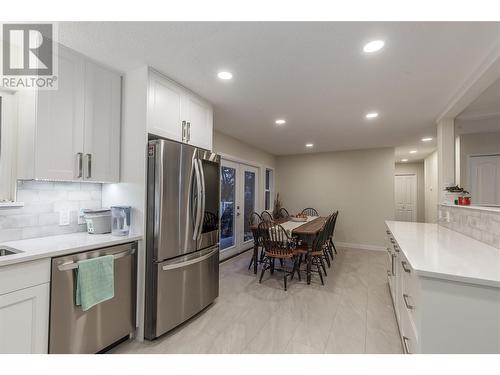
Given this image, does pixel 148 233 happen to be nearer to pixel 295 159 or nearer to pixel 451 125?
pixel 451 125

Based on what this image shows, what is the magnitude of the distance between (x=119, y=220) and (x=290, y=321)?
6.30ft

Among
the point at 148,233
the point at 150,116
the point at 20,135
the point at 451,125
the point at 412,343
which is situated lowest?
the point at 412,343

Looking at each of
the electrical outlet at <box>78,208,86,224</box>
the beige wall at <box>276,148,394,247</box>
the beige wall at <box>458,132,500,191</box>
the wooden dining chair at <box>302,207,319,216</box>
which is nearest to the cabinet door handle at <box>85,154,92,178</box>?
the electrical outlet at <box>78,208,86,224</box>

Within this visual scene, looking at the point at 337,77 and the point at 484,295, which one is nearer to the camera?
the point at 484,295

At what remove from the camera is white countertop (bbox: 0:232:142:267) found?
4.36 feet

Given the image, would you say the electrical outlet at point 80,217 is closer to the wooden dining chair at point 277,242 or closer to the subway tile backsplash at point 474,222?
the wooden dining chair at point 277,242

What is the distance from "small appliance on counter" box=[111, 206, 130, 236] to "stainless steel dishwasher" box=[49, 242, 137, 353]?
0.17 m

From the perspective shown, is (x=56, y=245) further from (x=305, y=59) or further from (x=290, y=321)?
(x=305, y=59)

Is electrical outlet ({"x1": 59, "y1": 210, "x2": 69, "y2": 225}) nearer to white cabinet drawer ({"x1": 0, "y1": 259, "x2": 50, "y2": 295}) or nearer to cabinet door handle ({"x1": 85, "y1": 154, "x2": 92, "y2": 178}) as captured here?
cabinet door handle ({"x1": 85, "y1": 154, "x2": 92, "y2": 178})

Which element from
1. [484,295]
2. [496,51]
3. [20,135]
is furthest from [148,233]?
[496,51]

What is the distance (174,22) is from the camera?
1.48 meters

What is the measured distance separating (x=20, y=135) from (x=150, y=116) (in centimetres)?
97

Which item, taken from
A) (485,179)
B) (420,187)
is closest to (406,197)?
(420,187)

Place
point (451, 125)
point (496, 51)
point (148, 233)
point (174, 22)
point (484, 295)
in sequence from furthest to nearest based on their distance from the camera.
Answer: point (451, 125), point (148, 233), point (496, 51), point (174, 22), point (484, 295)
